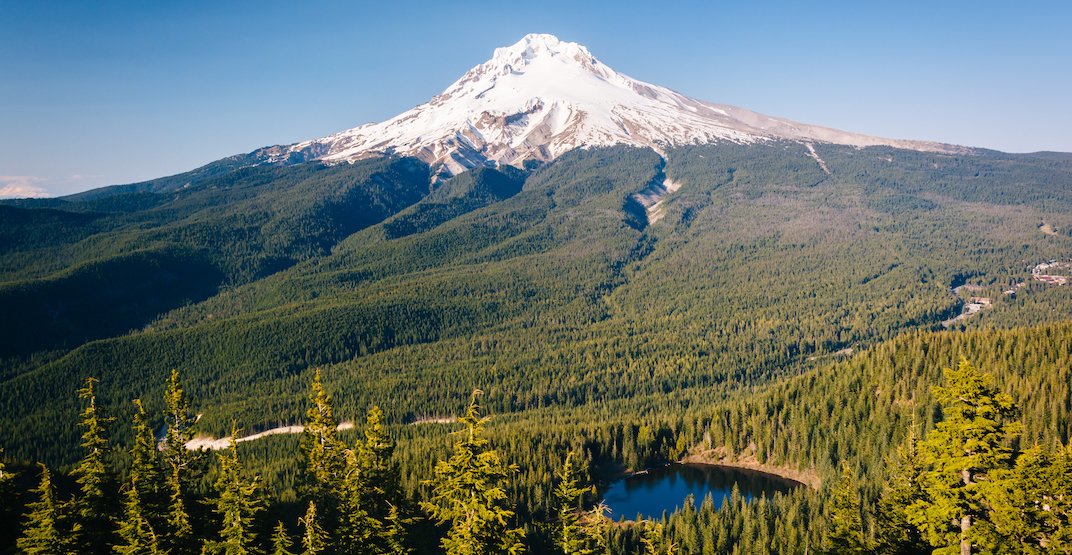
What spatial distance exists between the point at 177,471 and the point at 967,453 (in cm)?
5032

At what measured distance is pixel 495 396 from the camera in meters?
170

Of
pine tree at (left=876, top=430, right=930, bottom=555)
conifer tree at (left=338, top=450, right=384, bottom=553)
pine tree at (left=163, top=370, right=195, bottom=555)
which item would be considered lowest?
pine tree at (left=876, top=430, right=930, bottom=555)

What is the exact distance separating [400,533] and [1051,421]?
348 feet

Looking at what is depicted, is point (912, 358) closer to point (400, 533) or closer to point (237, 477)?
point (400, 533)

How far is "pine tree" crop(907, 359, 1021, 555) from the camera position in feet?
89.7

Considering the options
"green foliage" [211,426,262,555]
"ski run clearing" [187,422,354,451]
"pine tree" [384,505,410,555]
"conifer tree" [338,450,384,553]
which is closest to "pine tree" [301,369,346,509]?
"conifer tree" [338,450,384,553]

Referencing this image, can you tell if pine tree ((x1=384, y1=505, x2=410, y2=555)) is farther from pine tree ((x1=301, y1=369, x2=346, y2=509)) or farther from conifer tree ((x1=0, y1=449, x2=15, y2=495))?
conifer tree ((x1=0, y1=449, x2=15, y2=495))

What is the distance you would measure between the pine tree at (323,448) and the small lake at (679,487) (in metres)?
64.3

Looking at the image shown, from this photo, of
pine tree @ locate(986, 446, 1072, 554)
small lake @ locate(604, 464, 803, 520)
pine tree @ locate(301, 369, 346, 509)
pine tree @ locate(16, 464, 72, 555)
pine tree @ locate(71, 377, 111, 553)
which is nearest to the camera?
pine tree @ locate(986, 446, 1072, 554)

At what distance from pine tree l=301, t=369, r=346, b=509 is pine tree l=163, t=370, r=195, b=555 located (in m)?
8.84

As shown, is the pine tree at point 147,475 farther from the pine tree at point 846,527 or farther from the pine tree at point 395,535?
the pine tree at point 846,527

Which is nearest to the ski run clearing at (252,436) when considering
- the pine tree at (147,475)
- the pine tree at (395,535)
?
the pine tree at (147,475)

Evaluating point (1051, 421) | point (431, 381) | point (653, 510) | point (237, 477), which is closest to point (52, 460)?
point (431, 381)

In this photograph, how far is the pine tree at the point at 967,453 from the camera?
2733cm
